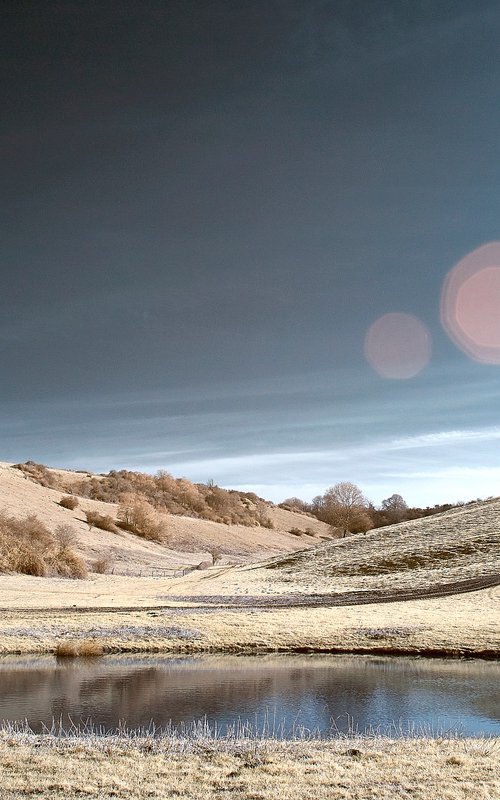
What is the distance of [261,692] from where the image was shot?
22.5m

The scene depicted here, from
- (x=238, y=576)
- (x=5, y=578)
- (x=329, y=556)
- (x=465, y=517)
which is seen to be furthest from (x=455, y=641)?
(x=465, y=517)

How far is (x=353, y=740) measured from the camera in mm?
15328

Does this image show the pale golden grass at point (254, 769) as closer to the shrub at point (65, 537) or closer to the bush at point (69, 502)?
the shrub at point (65, 537)

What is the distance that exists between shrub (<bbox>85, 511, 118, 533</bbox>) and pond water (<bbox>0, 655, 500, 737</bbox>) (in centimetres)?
7418

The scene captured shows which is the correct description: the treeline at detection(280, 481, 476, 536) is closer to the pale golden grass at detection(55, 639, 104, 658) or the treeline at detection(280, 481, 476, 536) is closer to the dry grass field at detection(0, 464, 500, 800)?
the dry grass field at detection(0, 464, 500, 800)

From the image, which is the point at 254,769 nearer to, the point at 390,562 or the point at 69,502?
the point at 390,562

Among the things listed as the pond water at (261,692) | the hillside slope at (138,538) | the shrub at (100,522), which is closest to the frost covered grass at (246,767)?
the pond water at (261,692)

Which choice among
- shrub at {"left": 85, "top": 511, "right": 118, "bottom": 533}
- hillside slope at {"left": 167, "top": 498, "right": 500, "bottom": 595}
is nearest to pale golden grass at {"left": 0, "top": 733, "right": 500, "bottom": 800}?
hillside slope at {"left": 167, "top": 498, "right": 500, "bottom": 595}

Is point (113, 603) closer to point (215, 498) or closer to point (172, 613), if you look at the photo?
point (172, 613)

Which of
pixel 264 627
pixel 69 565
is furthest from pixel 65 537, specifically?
pixel 264 627

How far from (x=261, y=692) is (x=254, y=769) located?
Result: 1047cm

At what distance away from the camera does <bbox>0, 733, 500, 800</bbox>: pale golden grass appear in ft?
35.7

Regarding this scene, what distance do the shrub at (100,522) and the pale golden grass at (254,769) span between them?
88.8 metres

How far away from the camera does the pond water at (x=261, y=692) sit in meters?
18.8
